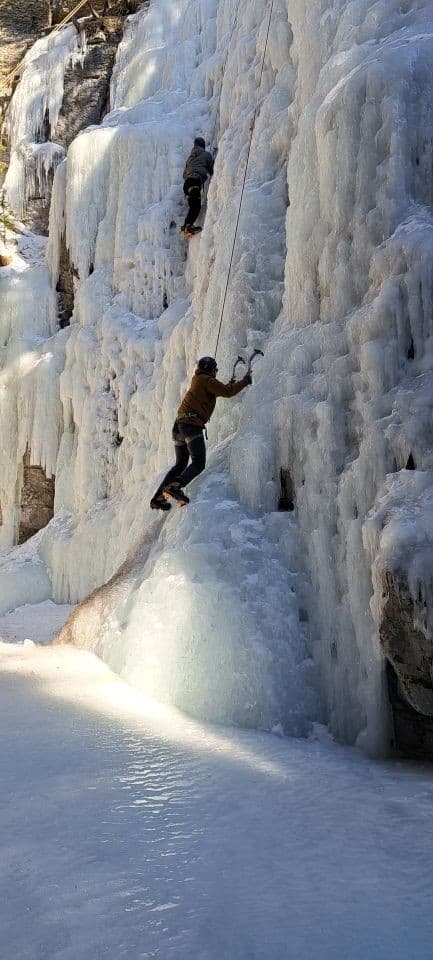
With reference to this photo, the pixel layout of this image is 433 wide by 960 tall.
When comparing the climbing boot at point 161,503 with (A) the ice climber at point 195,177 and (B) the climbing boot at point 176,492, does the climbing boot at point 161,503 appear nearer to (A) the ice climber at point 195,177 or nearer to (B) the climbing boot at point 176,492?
(B) the climbing boot at point 176,492

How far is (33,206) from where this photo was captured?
13.7 m

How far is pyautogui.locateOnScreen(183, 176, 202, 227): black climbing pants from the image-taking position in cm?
913

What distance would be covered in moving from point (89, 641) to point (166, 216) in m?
6.78

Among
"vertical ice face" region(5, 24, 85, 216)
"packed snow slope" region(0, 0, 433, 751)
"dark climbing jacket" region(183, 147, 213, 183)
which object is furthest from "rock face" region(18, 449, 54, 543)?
"vertical ice face" region(5, 24, 85, 216)

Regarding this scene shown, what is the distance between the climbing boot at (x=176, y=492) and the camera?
16.4 feet

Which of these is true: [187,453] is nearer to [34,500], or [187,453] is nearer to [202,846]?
[202,846]

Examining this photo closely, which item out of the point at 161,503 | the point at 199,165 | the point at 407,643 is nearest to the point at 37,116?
the point at 199,165

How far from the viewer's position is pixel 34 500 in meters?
11.1

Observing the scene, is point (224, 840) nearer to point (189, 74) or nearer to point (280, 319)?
point (280, 319)

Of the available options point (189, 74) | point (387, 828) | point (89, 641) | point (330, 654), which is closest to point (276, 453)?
point (330, 654)

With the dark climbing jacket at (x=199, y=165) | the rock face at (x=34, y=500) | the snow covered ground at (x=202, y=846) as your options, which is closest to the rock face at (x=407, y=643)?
the snow covered ground at (x=202, y=846)

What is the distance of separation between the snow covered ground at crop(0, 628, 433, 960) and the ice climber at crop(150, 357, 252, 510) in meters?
2.02

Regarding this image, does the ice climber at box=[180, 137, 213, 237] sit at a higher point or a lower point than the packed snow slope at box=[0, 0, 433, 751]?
higher

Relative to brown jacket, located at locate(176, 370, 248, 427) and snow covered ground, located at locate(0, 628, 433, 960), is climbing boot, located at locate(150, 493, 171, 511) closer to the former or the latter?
brown jacket, located at locate(176, 370, 248, 427)
